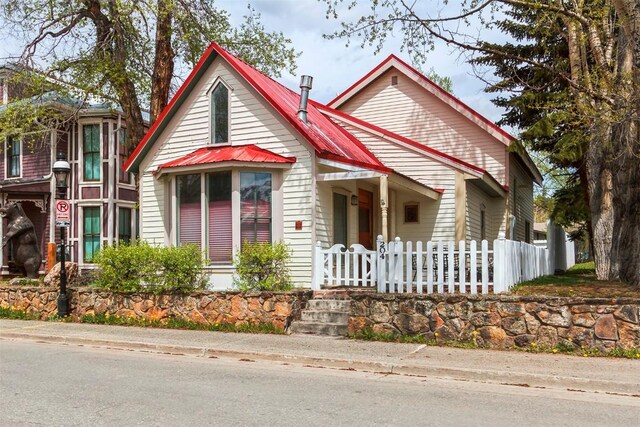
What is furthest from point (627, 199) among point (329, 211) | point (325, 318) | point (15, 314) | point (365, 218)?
point (15, 314)

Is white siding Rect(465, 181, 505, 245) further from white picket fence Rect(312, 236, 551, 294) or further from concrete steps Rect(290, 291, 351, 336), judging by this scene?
concrete steps Rect(290, 291, 351, 336)

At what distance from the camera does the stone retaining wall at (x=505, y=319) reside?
8.94 metres

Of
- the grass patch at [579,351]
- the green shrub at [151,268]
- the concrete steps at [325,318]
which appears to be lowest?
the grass patch at [579,351]

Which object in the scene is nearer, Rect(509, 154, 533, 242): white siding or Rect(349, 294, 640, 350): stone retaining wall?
Rect(349, 294, 640, 350): stone retaining wall

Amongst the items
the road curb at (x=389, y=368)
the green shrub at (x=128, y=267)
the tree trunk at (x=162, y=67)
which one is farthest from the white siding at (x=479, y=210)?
the tree trunk at (x=162, y=67)

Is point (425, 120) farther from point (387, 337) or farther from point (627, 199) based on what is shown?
point (387, 337)

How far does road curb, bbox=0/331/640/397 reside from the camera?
728 centimetres


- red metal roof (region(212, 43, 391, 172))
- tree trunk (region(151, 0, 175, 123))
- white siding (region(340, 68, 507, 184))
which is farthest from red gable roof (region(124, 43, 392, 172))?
white siding (region(340, 68, 507, 184))

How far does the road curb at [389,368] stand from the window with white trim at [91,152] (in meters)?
13.7

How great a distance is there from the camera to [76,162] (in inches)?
939

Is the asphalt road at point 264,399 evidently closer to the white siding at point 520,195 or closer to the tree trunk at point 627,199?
the tree trunk at point 627,199

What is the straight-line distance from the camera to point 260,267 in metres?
12.1

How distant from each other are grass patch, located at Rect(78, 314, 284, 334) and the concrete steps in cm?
47

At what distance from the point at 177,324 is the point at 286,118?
4935mm
